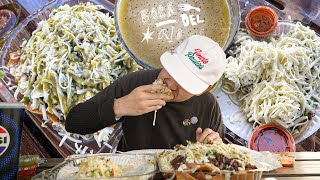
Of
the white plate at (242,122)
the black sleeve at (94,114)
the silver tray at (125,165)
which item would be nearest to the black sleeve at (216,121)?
the black sleeve at (94,114)

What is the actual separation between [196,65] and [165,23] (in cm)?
131

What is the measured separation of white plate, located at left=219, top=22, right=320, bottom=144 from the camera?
3425 mm

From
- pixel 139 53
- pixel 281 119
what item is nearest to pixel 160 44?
pixel 139 53

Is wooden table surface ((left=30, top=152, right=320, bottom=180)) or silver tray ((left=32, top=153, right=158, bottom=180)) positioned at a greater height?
silver tray ((left=32, top=153, right=158, bottom=180))

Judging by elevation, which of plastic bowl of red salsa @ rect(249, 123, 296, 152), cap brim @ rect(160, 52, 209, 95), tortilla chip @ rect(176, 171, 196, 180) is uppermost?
cap brim @ rect(160, 52, 209, 95)

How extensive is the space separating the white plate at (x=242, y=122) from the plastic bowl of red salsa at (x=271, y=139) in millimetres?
138

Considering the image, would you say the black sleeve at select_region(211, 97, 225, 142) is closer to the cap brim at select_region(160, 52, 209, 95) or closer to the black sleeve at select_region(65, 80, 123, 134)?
the black sleeve at select_region(65, 80, 123, 134)

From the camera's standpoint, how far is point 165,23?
123 inches

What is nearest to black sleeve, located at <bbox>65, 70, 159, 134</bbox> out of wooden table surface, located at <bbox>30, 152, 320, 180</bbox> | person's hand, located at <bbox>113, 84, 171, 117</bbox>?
person's hand, located at <bbox>113, 84, 171, 117</bbox>

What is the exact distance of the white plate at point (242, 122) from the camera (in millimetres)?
3425

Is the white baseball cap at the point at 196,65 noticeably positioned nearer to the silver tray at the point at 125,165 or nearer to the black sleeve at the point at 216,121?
the silver tray at the point at 125,165

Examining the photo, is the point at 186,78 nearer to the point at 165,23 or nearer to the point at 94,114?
the point at 94,114

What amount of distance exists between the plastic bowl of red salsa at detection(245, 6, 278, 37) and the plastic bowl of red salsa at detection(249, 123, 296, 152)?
81cm

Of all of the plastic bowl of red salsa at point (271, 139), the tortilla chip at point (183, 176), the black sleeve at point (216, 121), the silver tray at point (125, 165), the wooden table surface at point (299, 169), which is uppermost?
the tortilla chip at point (183, 176)
